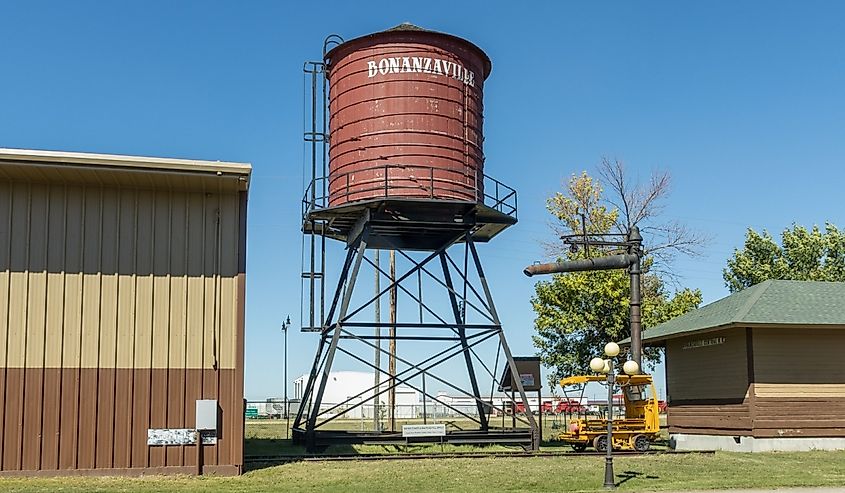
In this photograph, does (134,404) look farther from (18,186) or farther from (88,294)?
(18,186)

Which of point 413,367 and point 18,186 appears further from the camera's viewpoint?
point 413,367

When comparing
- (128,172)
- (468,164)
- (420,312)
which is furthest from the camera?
(420,312)

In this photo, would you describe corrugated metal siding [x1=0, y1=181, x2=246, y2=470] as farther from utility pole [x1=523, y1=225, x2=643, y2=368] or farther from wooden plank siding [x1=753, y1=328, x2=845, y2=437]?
wooden plank siding [x1=753, y1=328, x2=845, y2=437]

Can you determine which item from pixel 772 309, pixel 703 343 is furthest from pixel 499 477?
pixel 703 343

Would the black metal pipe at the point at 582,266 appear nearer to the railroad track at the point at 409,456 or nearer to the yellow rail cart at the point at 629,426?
the yellow rail cart at the point at 629,426

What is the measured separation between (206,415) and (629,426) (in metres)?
11.3

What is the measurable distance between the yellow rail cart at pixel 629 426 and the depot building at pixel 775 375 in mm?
2453

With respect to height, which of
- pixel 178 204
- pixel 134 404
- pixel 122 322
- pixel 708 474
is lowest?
pixel 708 474

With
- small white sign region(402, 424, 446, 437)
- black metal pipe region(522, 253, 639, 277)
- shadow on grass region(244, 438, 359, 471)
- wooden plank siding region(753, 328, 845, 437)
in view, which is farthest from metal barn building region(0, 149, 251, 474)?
wooden plank siding region(753, 328, 845, 437)

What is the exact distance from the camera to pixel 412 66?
2442 cm

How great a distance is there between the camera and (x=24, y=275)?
19.2m

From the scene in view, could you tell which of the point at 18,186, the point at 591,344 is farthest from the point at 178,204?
the point at 591,344

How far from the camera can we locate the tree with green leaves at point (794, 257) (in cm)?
4991

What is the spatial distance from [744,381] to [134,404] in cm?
1556
